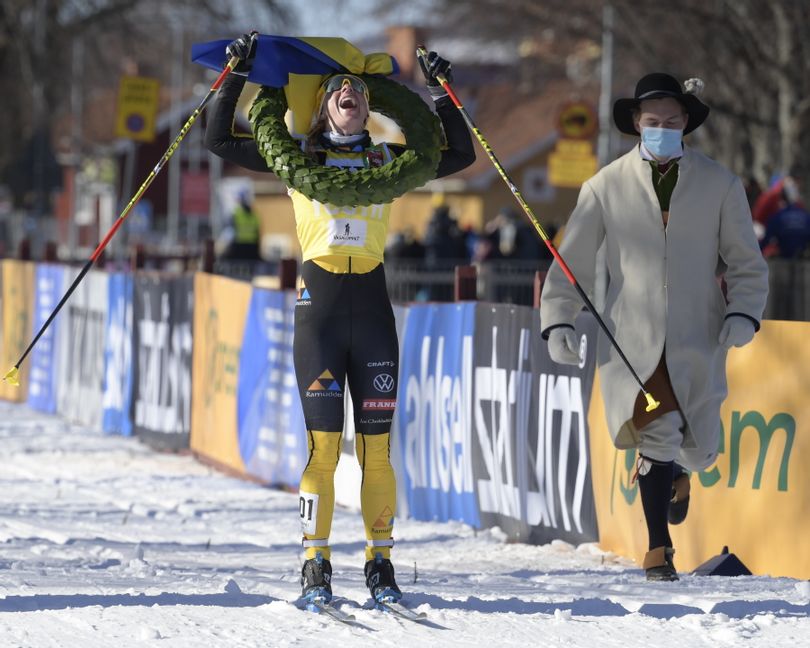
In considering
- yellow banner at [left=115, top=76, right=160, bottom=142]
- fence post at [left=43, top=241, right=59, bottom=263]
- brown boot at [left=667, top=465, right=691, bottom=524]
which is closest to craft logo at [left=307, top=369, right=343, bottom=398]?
brown boot at [left=667, top=465, right=691, bottom=524]

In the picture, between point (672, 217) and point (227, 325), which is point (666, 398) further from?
point (227, 325)

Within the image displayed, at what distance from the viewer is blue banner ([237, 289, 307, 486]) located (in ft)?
37.9

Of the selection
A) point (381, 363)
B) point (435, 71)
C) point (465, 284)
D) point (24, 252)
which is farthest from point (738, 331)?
point (24, 252)

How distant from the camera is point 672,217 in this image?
24.0 feet

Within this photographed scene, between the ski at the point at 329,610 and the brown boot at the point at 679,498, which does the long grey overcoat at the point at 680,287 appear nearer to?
the brown boot at the point at 679,498

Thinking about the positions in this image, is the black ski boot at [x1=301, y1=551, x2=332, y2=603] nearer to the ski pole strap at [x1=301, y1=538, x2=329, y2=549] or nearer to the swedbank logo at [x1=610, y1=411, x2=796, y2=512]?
the ski pole strap at [x1=301, y1=538, x2=329, y2=549]

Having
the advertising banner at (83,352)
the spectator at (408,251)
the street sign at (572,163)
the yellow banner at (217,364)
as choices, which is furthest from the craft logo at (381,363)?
the street sign at (572,163)

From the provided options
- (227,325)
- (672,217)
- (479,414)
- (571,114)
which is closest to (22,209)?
(571,114)

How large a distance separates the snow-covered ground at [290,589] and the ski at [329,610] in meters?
0.05

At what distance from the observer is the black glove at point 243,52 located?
6.84m

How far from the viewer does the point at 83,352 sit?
16.0 m

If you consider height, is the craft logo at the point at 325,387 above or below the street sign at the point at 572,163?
Result: below

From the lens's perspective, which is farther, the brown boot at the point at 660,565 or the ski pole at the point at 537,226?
the brown boot at the point at 660,565

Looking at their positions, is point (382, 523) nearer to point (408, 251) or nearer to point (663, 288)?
A: point (663, 288)
